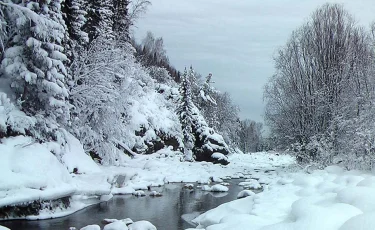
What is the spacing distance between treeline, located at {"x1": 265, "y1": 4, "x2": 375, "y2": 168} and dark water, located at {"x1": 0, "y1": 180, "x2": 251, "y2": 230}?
6.54m

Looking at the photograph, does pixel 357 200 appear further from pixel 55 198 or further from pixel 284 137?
pixel 284 137

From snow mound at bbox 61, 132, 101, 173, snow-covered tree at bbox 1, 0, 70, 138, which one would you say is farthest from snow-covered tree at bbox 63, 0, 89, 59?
snow mound at bbox 61, 132, 101, 173

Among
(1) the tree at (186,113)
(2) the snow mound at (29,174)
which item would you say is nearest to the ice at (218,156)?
(1) the tree at (186,113)

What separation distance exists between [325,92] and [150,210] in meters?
15.8

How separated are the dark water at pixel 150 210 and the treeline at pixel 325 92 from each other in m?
6.54

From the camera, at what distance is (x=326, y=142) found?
22.3 m

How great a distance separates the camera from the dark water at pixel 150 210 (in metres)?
11.2

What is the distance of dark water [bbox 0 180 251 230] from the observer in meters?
11.2

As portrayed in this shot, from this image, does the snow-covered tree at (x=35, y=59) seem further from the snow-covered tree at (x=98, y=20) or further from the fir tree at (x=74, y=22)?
the snow-covered tree at (x=98, y=20)

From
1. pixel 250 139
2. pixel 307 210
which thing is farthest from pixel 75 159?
pixel 250 139

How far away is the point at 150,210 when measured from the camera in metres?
13.8

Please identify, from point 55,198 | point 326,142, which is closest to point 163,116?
point 326,142

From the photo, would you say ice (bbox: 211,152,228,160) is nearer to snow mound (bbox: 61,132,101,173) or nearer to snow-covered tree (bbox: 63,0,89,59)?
snow-covered tree (bbox: 63,0,89,59)

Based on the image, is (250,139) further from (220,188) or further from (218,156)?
(220,188)
